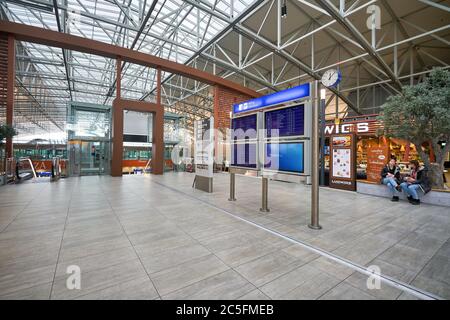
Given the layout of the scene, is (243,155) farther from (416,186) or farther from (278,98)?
(416,186)

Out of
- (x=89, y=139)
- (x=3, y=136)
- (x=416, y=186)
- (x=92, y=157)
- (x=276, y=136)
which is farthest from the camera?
(x=92, y=157)

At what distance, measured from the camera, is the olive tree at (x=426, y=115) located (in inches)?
187

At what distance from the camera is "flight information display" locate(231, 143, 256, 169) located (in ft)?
14.5

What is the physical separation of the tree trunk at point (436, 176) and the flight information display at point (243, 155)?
497 centimetres

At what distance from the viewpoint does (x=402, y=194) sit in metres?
5.37

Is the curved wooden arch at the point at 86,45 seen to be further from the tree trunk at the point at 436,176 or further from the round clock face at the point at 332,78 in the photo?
the tree trunk at the point at 436,176

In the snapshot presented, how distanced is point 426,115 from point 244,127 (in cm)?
459

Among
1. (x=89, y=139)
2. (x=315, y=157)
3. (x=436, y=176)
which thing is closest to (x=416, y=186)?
(x=436, y=176)

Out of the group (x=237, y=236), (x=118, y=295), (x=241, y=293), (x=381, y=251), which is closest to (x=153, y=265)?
(x=118, y=295)

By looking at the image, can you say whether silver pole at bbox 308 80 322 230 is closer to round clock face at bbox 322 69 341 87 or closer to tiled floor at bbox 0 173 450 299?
tiled floor at bbox 0 173 450 299

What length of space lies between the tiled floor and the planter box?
58 centimetres

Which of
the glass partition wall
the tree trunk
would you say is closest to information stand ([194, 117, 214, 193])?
the tree trunk

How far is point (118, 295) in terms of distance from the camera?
1583 mm

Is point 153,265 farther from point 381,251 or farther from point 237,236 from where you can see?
point 381,251
